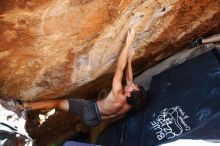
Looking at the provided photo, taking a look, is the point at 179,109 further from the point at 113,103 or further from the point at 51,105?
the point at 51,105

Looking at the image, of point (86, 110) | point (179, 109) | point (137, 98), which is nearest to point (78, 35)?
point (137, 98)

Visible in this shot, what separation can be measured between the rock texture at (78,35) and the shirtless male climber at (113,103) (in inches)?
5.1

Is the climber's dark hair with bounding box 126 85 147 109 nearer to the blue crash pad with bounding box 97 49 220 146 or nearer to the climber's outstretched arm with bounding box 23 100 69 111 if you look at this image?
the blue crash pad with bounding box 97 49 220 146

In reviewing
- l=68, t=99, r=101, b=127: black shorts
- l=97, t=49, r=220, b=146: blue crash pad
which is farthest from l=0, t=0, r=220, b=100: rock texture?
l=97, t=49, r=220, b=146: blue crash pad

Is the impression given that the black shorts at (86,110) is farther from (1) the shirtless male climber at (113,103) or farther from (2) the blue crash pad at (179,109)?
(2) the blue crash pad at (179,109)

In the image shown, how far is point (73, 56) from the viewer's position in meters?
3.90

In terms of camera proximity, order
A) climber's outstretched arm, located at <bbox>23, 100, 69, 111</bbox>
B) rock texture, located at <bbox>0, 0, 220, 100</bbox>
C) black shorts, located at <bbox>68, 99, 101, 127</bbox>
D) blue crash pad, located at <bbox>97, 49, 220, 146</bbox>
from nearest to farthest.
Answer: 1. rock texture, located at <bbox>0, 0, 220, 100</bbox>
2. blue crash pad, located at <bbox>97, 49, 220, 146</bbox>
3. climber's outstretched arm, located at <bbox>23, 100, 69, 111</bbox>
4. black shorts, located at <bbox>68, 99, 101, 127</bbox>

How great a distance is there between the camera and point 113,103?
4.38 meters

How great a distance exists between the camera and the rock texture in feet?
10.5

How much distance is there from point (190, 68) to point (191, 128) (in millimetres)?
975

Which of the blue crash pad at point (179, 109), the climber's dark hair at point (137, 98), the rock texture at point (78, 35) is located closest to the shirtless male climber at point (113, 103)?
the climber's dark hair at point (137, 98)

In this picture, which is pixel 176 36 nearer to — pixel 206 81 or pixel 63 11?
pixel 206 81

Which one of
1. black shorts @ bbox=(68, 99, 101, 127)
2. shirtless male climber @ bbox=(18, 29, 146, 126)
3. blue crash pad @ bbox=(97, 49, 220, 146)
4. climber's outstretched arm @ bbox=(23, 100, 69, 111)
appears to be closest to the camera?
blue crash pad @ bbox=(97, 49, 220, 146)

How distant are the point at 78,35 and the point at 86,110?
4.12 ft
